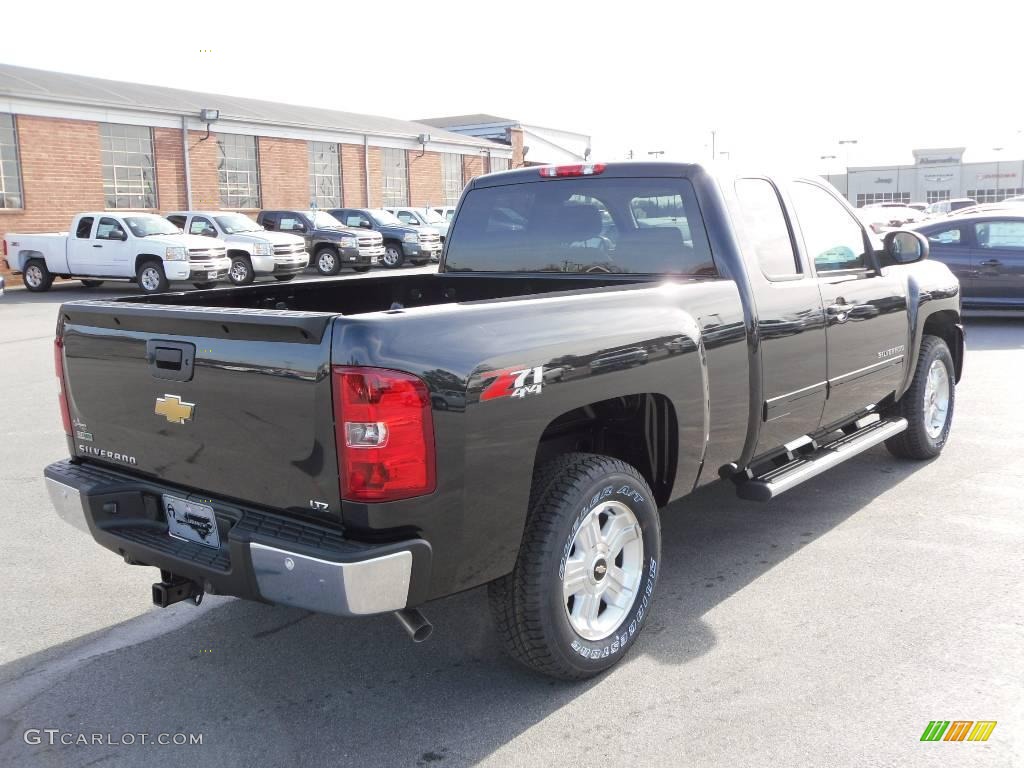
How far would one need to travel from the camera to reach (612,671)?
378 cm

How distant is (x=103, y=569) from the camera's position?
4957 millimetres

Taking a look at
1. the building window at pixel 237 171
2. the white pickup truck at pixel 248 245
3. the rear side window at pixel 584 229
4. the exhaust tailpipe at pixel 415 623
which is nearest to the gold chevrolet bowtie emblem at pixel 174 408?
the exhaust tailpipe at pixel 415 623

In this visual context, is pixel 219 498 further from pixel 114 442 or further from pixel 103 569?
pixel 103 569

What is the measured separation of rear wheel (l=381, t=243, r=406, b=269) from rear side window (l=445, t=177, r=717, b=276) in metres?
24.2

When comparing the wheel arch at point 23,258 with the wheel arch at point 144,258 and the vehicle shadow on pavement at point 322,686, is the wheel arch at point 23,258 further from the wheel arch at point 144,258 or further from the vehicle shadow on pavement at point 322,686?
the vehicle shadow on pavement at point 322,686

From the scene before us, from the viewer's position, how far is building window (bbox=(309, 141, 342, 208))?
37.1 meters

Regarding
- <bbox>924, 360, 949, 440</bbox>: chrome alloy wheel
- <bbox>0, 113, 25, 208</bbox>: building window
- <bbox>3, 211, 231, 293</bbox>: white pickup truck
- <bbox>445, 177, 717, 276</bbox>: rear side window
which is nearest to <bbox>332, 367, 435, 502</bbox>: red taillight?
<bbox>445, 177, 717, 276</bbox>: rear side window

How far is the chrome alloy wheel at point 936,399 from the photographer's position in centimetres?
660

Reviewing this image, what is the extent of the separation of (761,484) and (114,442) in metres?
2.80

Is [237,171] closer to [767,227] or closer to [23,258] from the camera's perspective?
[23,258]

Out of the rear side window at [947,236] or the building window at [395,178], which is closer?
the rear side window at [947,236]

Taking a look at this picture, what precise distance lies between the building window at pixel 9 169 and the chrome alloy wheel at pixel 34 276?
15.5 ft

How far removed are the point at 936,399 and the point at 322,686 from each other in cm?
485

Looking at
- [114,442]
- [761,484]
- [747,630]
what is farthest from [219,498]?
[761,484]
